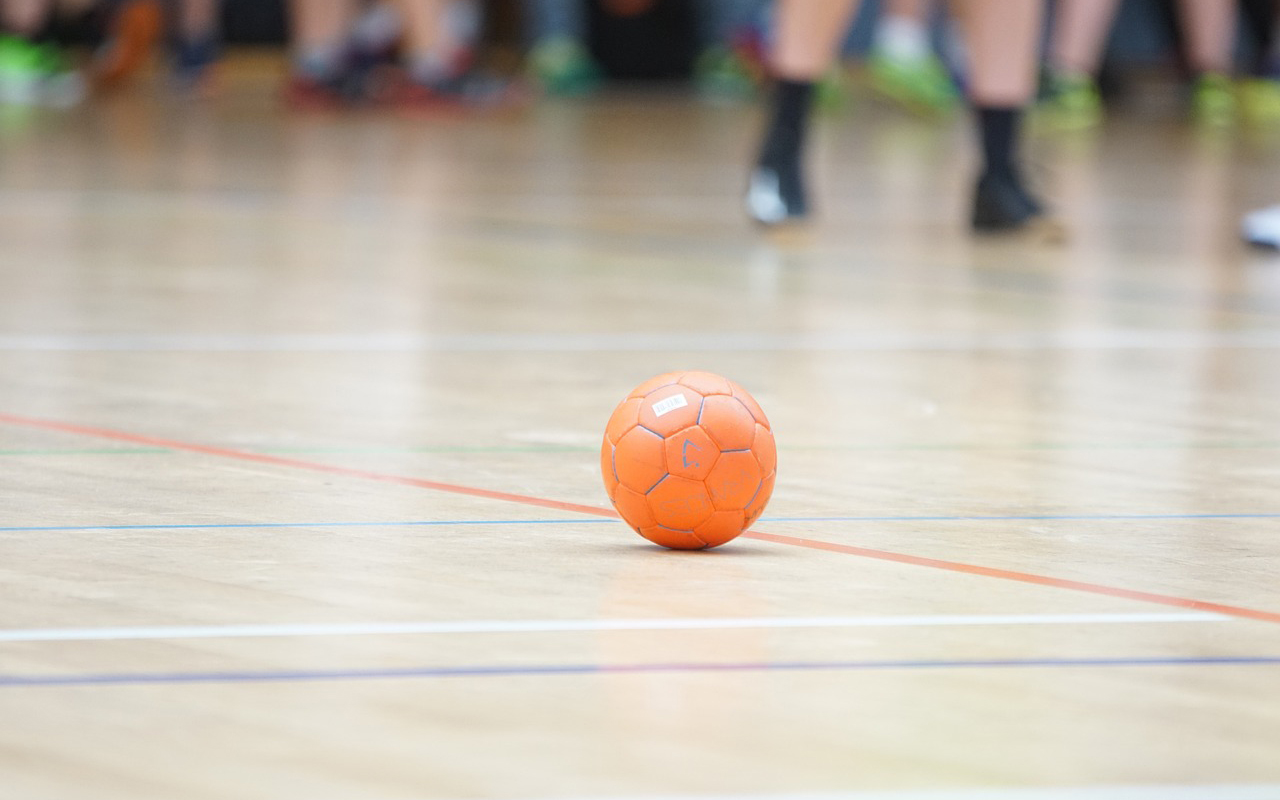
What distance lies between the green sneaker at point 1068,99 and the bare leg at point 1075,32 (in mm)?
43

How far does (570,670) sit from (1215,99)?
32.7 feet

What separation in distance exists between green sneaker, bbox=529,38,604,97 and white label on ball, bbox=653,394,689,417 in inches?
406

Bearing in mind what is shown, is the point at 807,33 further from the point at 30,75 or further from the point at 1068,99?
the point at 30,75

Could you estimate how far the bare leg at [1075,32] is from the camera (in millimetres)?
9789

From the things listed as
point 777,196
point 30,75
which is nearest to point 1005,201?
point 777,196

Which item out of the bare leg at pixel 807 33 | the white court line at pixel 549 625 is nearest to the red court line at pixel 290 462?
the white court line at pixel 549 625

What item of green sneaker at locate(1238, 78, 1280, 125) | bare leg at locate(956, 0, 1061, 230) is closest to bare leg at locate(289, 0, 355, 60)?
green sneaker at locate(1238, 78, 1280, 125)

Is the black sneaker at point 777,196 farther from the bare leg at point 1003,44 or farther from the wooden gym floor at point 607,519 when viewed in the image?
the bare leg at point 1003,44

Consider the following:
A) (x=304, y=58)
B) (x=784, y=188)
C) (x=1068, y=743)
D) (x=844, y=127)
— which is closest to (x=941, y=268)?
(x=784, y=188)

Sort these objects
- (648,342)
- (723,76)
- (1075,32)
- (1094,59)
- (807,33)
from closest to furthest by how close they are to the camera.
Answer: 1. (648,342)
2. (807,33)
3. (1075,32)
4. (1094,59)
5. (723,76)

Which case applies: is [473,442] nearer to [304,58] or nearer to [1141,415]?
[1141,415]

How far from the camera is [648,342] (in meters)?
3.74

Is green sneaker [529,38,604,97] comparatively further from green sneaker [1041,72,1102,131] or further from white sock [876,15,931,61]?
green sneaker [1041,72,1102,131]

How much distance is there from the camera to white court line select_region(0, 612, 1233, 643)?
1.82 m
